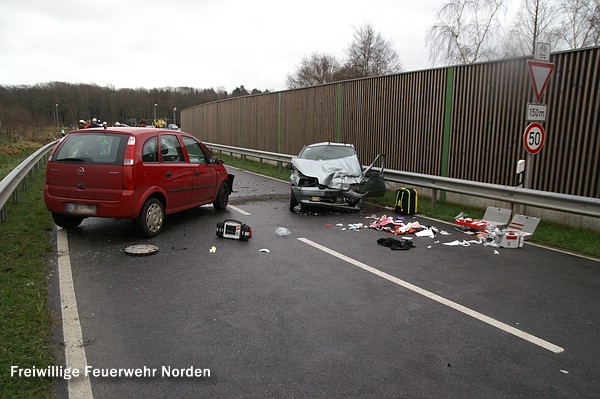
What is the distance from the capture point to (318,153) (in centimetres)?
1145

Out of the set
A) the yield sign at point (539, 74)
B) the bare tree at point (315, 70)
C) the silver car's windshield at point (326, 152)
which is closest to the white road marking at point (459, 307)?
the yield sign at point (539, 74)

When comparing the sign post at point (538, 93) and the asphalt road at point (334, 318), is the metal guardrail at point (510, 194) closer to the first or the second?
the sign post at point (538, 93)

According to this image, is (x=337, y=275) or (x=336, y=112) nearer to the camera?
(x=337, y=275)

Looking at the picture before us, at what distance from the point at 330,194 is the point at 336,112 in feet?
24.6

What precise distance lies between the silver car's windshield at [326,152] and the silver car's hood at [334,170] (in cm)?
30

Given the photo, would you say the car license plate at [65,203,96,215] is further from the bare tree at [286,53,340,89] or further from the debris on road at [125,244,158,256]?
the bare tree at [286,53,340,89]

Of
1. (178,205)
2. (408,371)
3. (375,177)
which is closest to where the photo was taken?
(408,371)

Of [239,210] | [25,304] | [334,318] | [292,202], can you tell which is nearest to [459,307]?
[334,318]

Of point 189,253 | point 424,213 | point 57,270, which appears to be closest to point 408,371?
point 189,253

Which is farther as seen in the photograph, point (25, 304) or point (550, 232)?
point (550, 232)

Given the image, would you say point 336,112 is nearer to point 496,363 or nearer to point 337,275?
point 337,275

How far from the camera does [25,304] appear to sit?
4273 millimetres

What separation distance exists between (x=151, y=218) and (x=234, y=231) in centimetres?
138

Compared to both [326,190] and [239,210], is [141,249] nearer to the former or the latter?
[239,210]
